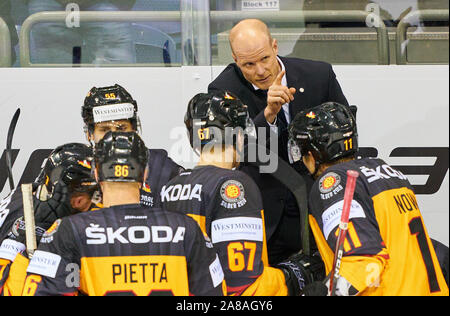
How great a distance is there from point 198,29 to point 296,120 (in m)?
1.29

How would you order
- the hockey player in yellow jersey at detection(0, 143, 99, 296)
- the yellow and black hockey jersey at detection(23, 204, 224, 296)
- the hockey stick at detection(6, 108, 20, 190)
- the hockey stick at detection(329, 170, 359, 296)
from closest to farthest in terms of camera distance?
the yellow and black hockey jersey at detection(23, 204, 224, 296), the hockey stick at detection(329, 170, 359, 296), the hockey player in yellow jersey at detection(0, 143, 99, 296), the hockey stick at detection(6, 108, 20, 190)

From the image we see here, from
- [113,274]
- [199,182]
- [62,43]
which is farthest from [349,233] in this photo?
[62,43]

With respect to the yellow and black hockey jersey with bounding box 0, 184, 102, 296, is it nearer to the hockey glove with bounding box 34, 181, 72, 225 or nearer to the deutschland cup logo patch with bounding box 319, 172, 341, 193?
the hockey glove with bounding box 34, 181, 72, 225

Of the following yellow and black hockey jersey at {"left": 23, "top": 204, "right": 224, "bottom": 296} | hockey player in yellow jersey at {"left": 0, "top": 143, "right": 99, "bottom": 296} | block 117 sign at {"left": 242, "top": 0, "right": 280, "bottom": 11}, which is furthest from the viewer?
block 117 sign at {"left": 242, "top": 0, "right": 280, "bottom": 11}

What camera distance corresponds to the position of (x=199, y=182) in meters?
3.12

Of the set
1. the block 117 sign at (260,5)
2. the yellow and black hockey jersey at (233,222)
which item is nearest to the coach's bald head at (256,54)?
the block 117 sign at (260,5)

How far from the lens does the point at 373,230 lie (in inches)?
113

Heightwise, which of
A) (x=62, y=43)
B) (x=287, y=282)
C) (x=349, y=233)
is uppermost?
(x=62, y=43)

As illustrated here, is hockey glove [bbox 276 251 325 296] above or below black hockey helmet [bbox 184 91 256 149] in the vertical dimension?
below

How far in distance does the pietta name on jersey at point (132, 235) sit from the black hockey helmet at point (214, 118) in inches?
26.9

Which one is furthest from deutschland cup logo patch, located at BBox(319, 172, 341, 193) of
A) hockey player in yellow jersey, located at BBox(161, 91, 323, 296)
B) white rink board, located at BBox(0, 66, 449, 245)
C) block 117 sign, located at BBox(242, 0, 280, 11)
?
block 117 sign, located at BBox(242, 0, 280, 11)

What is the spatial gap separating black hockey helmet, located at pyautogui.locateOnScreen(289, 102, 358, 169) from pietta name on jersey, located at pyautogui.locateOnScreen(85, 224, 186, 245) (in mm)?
893

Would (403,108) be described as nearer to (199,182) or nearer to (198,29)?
(198,29)

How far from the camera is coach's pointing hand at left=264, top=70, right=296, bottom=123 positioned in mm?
3635
